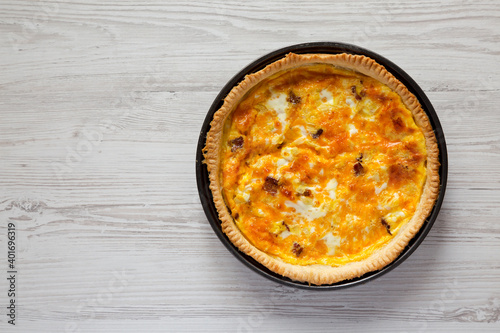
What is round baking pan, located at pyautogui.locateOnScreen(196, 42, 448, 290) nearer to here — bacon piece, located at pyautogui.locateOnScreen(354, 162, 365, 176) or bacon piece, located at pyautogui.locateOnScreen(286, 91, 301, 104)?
bacon piece, located at pyautogui.locateOnScreen(286, 91, 301, 104)

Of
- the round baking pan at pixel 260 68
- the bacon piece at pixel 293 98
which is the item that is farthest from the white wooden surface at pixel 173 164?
the bacon piece at pixel 293 98

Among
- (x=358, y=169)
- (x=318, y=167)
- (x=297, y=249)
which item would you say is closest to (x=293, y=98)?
(x=318, y=167)

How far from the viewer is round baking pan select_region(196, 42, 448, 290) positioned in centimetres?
238

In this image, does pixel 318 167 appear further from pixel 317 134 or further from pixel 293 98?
pixel 293 98

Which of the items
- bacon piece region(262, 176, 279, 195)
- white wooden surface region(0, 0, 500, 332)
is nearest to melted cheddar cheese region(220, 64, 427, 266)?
bacon piece region(262, 176, 279, 195)

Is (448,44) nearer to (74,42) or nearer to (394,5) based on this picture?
(394,5)

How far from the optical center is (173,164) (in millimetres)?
2768

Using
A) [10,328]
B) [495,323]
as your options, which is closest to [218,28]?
[10,328]

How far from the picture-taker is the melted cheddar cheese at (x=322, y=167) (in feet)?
8.03

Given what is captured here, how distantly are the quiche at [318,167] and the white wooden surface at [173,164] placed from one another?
1.18 ft

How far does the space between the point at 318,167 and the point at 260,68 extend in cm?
62

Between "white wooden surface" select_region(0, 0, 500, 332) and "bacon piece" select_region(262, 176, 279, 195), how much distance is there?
511 millimetres

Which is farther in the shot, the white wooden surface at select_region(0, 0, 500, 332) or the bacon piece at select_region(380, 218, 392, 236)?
the white wooden surface at select_region(0, 0, 500, 332)

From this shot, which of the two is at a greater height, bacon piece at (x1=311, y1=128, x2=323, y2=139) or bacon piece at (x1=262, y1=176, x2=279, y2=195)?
bacon piece at (x1=311, y1=128, x2=323, y2=139)
